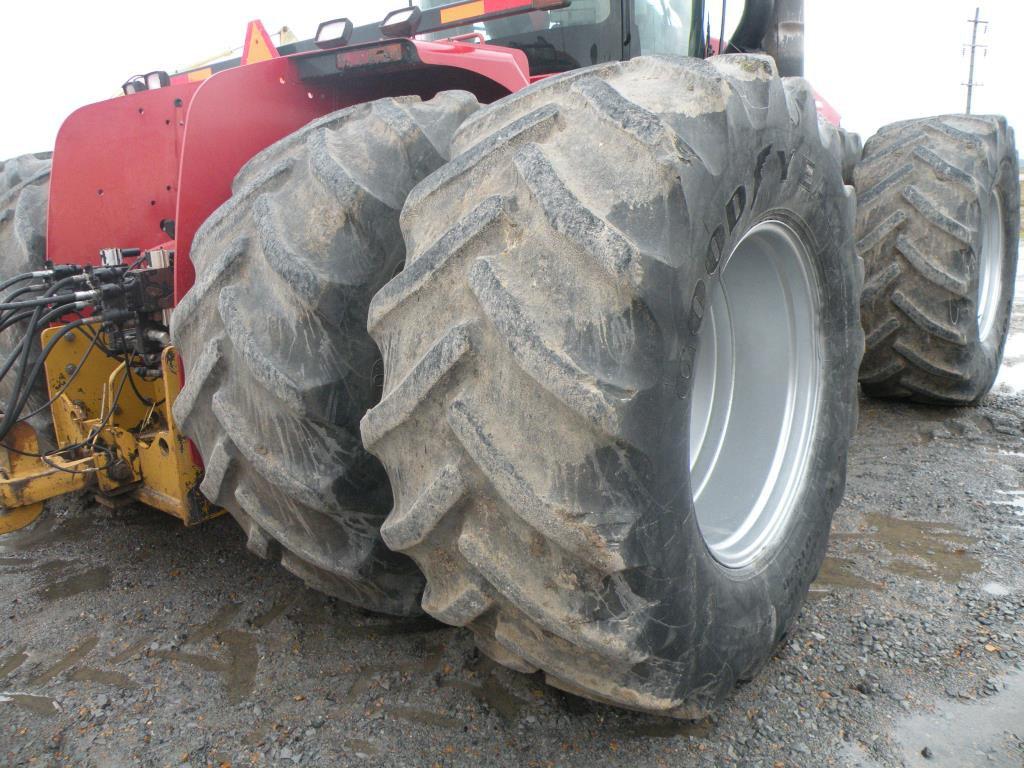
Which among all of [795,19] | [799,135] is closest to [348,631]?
[799,135]

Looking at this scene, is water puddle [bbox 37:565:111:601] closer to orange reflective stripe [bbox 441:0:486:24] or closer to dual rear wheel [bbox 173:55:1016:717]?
dual rear wheel [bbox 173:55:1016:717]

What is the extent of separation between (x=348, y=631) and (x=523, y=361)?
128cm

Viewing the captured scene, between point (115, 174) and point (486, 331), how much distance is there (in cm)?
158

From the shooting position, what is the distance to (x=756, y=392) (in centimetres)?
221

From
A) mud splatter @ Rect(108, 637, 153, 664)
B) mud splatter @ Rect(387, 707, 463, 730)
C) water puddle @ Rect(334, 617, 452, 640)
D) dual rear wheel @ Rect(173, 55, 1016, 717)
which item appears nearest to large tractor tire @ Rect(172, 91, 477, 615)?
dual rear wheel @ Rect(173, 55, 1016, 717)

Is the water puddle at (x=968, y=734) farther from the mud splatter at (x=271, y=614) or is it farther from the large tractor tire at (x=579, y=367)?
the mud splatter at (x=271, y=614)

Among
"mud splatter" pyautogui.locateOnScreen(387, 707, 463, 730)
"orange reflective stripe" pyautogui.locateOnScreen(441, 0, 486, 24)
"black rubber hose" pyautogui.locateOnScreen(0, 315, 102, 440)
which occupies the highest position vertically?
"orange reflective stripe" pyautogui.locateOnScreen(441, 0, 486, 24)

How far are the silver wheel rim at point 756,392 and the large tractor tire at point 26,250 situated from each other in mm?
1946

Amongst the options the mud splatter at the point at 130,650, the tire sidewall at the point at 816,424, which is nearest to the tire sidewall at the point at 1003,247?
the tire sidewall at the point at 816,424

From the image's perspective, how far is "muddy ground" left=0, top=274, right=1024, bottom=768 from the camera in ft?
5.69

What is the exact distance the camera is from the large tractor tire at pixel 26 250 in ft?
8.04

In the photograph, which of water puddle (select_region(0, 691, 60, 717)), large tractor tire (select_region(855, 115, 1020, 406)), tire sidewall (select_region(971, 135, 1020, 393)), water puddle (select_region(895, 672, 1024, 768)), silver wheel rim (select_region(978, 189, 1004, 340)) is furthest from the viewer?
silver wheel rim (select_region(978, 189, 1004, 340))

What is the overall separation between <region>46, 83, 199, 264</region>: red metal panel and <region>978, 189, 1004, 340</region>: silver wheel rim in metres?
3.87

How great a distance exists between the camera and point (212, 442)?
1.74 meters
